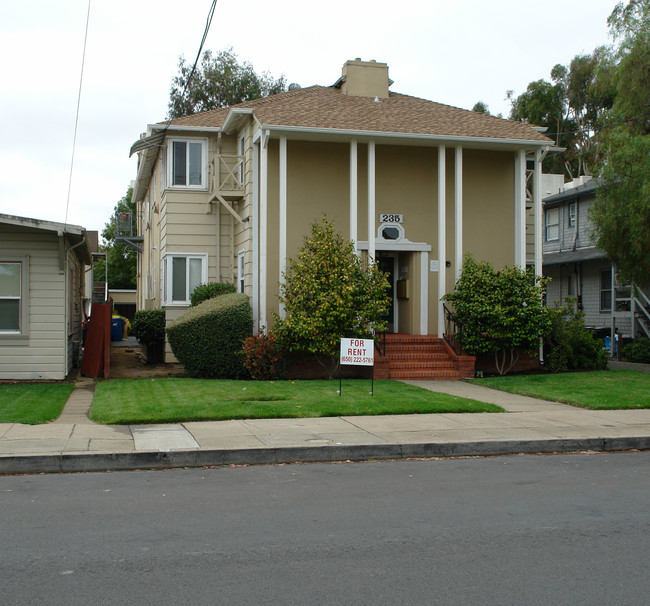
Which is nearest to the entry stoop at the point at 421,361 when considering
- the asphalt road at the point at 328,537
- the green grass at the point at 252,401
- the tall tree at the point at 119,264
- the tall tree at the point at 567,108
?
the green grass at the point at 252,401

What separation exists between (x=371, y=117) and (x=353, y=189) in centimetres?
213

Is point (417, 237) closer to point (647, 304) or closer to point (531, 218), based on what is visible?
point (531, 218)

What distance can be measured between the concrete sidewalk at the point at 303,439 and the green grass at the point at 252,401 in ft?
1.13

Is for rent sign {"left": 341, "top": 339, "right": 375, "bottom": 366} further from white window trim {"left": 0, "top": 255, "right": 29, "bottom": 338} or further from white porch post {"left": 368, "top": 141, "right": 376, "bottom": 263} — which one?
white window trim {"left": 0, "top": 255, "right": 29, "bottom": 338}

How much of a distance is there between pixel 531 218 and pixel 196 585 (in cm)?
1851

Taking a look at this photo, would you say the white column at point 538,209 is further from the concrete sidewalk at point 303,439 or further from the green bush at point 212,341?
the green bush at point 212,341

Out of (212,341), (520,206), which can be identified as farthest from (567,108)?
(212,341)

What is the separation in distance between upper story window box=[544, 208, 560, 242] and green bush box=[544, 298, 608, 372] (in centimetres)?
1295

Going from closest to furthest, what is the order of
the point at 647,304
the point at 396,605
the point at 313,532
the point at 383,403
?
1. the point at 396,605
2. the point at 313,532
3. the point at 383,403
4. the point at 647,304

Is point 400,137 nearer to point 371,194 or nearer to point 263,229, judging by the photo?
point 371,194

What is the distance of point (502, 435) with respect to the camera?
993cm

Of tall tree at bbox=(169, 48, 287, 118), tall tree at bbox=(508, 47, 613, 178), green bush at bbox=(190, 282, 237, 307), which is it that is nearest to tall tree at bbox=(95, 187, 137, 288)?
tall tree at bbox=(169, 48, 287, 118)

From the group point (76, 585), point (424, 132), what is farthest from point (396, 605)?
point (424, 132)

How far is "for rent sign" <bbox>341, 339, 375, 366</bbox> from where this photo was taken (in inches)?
504
